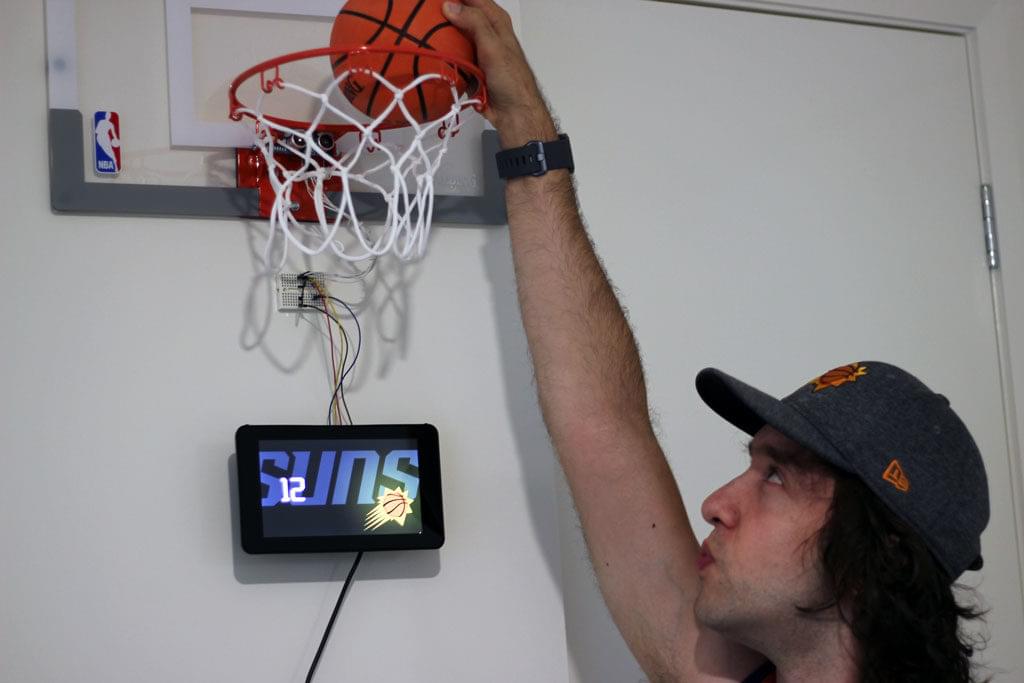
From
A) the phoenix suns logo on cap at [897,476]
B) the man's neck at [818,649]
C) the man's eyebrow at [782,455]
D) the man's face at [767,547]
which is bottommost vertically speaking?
the man's neck at [818,649]

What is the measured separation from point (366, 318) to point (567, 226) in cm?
36

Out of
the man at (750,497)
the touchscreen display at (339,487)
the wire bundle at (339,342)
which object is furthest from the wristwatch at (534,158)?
the touchscreen display at (339,487)

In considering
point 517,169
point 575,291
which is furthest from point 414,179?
point 575,291

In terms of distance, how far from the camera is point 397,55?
1780 mm

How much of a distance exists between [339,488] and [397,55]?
2.15 ft

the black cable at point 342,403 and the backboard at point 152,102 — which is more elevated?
the backboard at point 152,102

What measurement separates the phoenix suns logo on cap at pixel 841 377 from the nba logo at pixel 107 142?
1110 millimetres

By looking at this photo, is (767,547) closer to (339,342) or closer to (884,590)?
(884,590)

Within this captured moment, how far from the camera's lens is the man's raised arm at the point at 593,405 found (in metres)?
1.92

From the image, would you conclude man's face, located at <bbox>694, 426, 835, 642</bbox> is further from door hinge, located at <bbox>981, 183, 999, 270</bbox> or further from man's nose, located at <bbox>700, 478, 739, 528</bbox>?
door hinge, located at <bbox>981, 183, 999, 270</bbox>

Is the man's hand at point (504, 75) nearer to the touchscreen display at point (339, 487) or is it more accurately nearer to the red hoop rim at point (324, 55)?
the red hoop rim at point (324, 55)

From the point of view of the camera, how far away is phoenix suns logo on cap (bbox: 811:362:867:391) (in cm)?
177

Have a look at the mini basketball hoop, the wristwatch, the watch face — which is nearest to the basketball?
the mini basketball hoop

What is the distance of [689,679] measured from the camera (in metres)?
1.88
